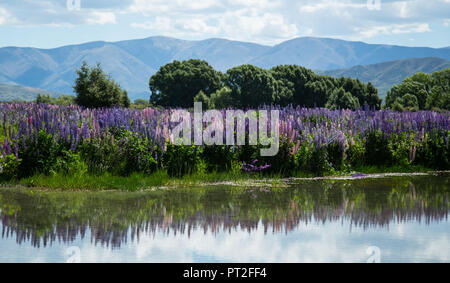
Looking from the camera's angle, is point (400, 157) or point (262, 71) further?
point (262, 71)

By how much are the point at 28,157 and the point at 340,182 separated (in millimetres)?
6925

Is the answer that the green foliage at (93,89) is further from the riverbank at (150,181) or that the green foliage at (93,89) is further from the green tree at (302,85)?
the green tree at (302,85)

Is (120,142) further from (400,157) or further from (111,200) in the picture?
(400,157)

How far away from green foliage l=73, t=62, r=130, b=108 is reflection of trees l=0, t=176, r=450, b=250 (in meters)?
24.0

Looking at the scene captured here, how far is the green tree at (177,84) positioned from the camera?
8694 centimetres

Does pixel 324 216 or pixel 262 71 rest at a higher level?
pixel 262 71

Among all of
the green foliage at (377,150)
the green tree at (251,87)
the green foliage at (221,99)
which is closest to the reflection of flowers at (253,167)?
the green foliage at (377,150)

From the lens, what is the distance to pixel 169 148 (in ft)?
40.6

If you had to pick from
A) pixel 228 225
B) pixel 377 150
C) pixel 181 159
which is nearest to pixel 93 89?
pixel 377 150

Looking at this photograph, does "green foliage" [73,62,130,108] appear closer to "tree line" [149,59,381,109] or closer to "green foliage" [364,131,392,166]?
"green foliage" [364,131,392,166]

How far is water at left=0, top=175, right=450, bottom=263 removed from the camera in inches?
253

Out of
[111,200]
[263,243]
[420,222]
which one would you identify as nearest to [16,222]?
[111,200]

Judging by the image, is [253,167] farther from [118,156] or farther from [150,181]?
[118,156]
